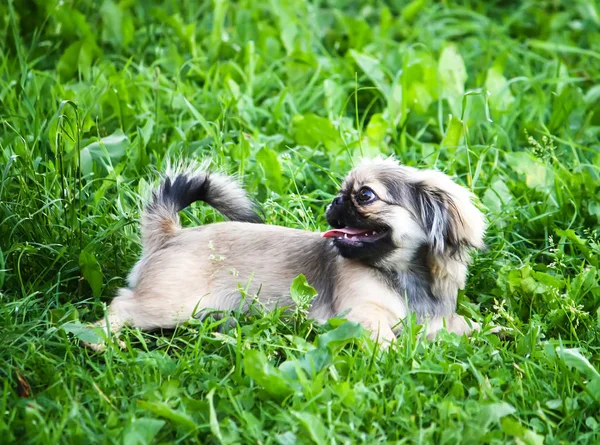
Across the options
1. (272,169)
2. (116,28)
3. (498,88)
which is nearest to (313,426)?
(272,169)

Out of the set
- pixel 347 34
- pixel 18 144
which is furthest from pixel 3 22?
pixel 347 34

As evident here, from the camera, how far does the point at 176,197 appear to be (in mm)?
3832

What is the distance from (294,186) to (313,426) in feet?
6.61

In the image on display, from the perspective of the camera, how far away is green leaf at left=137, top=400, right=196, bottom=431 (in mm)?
2764

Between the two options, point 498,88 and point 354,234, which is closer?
point 354,234

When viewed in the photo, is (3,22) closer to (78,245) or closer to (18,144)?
(18,144)

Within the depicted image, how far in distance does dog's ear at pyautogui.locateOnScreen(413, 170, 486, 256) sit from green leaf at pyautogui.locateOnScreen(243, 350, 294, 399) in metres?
0.92

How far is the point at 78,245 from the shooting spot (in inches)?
150

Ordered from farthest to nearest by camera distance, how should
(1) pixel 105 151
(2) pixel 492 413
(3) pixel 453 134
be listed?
(3) pixel 453 134 < (1) pixel 105 151 < (2) pixel 492 413

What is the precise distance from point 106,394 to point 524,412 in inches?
53.8

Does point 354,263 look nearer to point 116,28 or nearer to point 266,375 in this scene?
point 266,375

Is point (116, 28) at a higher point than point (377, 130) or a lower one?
higher

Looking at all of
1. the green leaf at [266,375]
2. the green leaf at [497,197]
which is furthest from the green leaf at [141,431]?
the green leaf at [497,197]

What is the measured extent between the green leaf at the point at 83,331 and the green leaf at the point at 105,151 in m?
1.20
